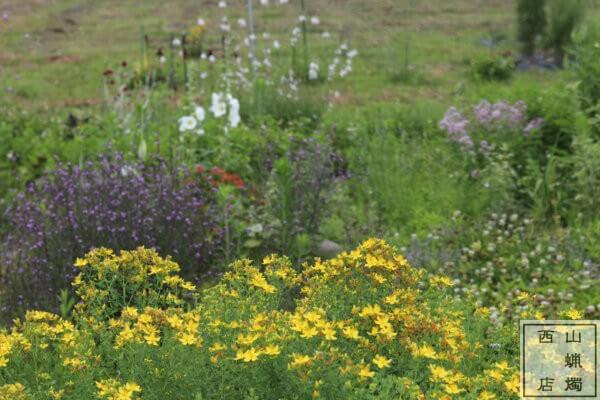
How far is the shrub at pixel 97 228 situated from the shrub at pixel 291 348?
6.41 ft

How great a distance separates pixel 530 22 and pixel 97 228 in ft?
42.7

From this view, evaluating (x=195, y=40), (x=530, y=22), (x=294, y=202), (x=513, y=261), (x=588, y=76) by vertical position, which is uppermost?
(x=530, y=22)

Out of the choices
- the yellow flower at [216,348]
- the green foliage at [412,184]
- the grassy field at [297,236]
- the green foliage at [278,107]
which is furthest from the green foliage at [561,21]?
the yellow flower at [216,348]

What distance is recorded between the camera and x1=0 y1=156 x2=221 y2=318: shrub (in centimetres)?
543

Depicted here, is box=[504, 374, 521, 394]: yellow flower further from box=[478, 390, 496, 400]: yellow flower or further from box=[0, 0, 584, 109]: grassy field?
box=[0, 0, 584, 109]: grassy field

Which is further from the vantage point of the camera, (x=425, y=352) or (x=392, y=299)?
(x=392, y=299)

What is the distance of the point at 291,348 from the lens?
2902 mm

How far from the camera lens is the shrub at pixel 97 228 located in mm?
5434

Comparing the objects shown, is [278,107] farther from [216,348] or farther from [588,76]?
[216,348]

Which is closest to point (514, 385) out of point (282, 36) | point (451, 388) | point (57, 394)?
point (451, 388)

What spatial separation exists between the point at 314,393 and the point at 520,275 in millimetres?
3456

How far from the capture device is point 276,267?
3695 mm

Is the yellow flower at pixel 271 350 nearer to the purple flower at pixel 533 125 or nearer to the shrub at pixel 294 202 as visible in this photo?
the shrub at pixel 294 202

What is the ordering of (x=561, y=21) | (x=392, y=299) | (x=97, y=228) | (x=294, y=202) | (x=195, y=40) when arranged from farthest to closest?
1. (x=195, y=40)
2. (x=561, y=21)
3. (x=294, y=202)
4. (x=97, y=228)
5. (x=392, y=299)
